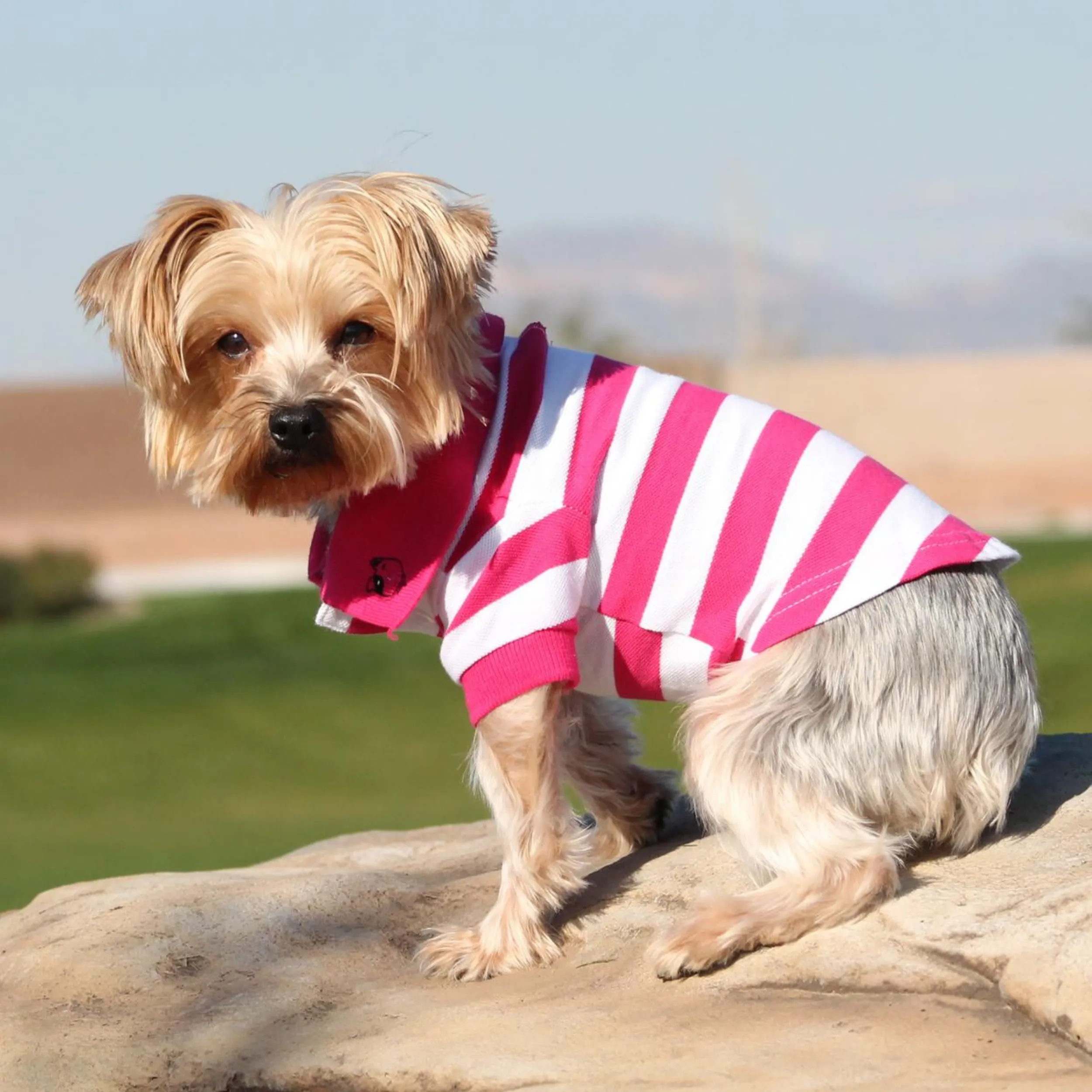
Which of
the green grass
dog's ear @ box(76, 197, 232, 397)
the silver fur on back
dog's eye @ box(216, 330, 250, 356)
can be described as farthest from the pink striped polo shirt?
the green grass

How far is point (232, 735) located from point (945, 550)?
1399 cm

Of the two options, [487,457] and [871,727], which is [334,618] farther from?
[871,727]

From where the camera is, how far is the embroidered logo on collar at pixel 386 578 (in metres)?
4.93

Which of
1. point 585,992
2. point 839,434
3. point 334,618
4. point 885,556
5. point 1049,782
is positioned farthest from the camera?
point 839,434

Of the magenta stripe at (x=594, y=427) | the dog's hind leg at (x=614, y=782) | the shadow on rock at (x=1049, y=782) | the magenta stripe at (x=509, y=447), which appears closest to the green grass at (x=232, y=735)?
the shadow on rock at (x=1049, y=782)

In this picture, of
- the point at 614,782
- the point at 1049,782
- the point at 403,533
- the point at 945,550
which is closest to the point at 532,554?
the point at 403,533

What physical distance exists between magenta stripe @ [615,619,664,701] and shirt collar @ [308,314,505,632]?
2.01 ft

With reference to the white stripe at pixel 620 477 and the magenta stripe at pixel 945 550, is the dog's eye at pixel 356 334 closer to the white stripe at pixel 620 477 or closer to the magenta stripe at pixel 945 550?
the white stripe at pixel 620 477

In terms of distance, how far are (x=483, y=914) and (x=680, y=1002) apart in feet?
4.52

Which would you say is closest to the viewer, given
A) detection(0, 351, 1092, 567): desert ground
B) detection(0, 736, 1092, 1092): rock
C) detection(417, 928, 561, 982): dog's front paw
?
detection(0, 736, 1092, 1092): rock

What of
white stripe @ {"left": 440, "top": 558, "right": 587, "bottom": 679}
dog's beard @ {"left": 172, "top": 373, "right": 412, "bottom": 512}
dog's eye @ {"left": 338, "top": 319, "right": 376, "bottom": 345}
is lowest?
white stripe @ {"left": 440, "top": 558, "right": 587, "bottom": 679}

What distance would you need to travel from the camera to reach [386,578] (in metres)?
4.96

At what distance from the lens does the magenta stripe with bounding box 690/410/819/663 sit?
4.82 meters

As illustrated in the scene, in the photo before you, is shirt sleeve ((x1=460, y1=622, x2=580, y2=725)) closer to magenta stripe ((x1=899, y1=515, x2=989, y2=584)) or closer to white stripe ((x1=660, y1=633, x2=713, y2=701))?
white stripe ((x1=660, y1=633, x2=713, y2=701))
